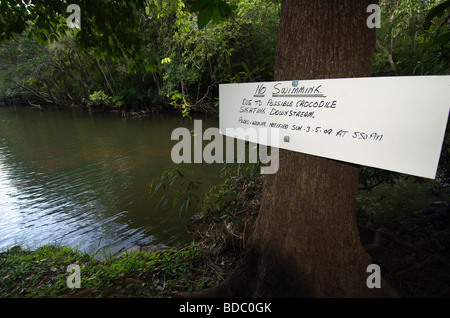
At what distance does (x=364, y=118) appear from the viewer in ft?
3.57

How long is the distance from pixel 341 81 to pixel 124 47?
2.84 metres

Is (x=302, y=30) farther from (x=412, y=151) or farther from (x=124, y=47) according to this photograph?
(x=124, y=47)

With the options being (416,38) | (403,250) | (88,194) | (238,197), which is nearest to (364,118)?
(403,250)

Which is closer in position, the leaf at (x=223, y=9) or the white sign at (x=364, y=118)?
the white sign at (x=364, y=118)

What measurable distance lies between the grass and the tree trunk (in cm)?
71

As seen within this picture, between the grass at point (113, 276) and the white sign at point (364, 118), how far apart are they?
1.39 m

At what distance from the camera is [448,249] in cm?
182

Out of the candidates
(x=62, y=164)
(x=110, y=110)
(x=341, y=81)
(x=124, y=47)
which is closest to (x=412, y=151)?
(x=341, y=81)

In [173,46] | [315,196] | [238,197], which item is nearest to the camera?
[315,196]

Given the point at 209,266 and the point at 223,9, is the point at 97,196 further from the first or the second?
the point at 223,9

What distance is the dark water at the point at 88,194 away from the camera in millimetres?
4262

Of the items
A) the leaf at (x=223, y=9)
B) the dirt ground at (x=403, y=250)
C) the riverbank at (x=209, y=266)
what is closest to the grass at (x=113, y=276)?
the riverbank at (x=209, y=266)

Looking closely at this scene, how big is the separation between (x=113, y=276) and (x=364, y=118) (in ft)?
7.45

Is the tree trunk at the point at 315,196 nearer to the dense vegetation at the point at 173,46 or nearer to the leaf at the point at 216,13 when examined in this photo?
the dense vegetation at the point at 173,46
